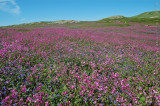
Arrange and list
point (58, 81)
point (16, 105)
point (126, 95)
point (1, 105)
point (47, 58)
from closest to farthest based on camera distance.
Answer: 1. point (1, 105)
2. point (16, 105)
3. point (126, 95)
4. point (58, 81)
5. point (47, 58)

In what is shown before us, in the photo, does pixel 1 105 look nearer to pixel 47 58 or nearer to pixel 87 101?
pixel 87 101

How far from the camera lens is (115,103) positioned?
2.77m

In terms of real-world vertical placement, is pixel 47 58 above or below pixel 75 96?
above

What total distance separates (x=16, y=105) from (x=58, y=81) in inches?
48.9

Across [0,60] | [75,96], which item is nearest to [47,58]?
[0,60]

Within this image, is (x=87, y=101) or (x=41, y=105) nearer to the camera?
(x=41, y=105)

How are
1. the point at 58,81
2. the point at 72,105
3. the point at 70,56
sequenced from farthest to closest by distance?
1. the point at 70,56
2. the point at 58,81
3. the point at 72,105

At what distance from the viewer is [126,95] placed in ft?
9.80

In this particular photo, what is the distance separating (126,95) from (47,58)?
352 cm

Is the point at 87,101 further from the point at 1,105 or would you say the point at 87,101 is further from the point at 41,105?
the point at 1,105

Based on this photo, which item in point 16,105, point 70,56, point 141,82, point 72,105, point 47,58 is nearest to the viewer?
point 16,105

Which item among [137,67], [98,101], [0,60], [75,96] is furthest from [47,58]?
[137,67]

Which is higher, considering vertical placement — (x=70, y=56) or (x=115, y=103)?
(x=70, y=56)

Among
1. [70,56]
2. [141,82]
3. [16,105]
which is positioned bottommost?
Answer: [141,82]
